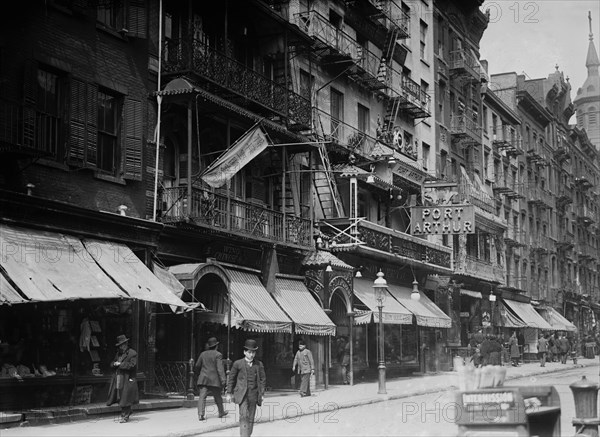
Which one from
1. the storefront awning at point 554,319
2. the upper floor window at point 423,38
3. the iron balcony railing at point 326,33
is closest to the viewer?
the iron balcony railing at point 326,33

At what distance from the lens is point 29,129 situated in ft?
61.3

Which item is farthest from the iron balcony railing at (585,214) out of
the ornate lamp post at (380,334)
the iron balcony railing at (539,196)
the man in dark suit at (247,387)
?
the man in dark suit at (247,387)

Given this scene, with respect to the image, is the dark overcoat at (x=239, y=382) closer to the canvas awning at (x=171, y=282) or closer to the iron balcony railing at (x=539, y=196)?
the canvas awning at (x=171, y=282)

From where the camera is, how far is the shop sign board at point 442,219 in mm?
36719

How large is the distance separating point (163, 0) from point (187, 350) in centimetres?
949

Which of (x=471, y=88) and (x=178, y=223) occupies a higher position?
(x=471, y=88)

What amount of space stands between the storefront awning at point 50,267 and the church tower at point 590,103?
343 ft

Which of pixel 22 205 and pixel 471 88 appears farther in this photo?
pixel 471 88

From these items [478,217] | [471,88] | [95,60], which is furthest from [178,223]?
[471,88]

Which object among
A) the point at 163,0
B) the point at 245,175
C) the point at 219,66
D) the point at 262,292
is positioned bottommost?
the point at 262,292

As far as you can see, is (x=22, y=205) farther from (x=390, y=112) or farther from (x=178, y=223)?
(x=390, y=112)

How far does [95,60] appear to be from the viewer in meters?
21.5

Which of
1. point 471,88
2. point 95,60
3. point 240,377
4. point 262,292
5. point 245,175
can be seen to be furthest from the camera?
point 471,88

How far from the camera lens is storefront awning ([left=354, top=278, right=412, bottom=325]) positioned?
3256 centimetres
